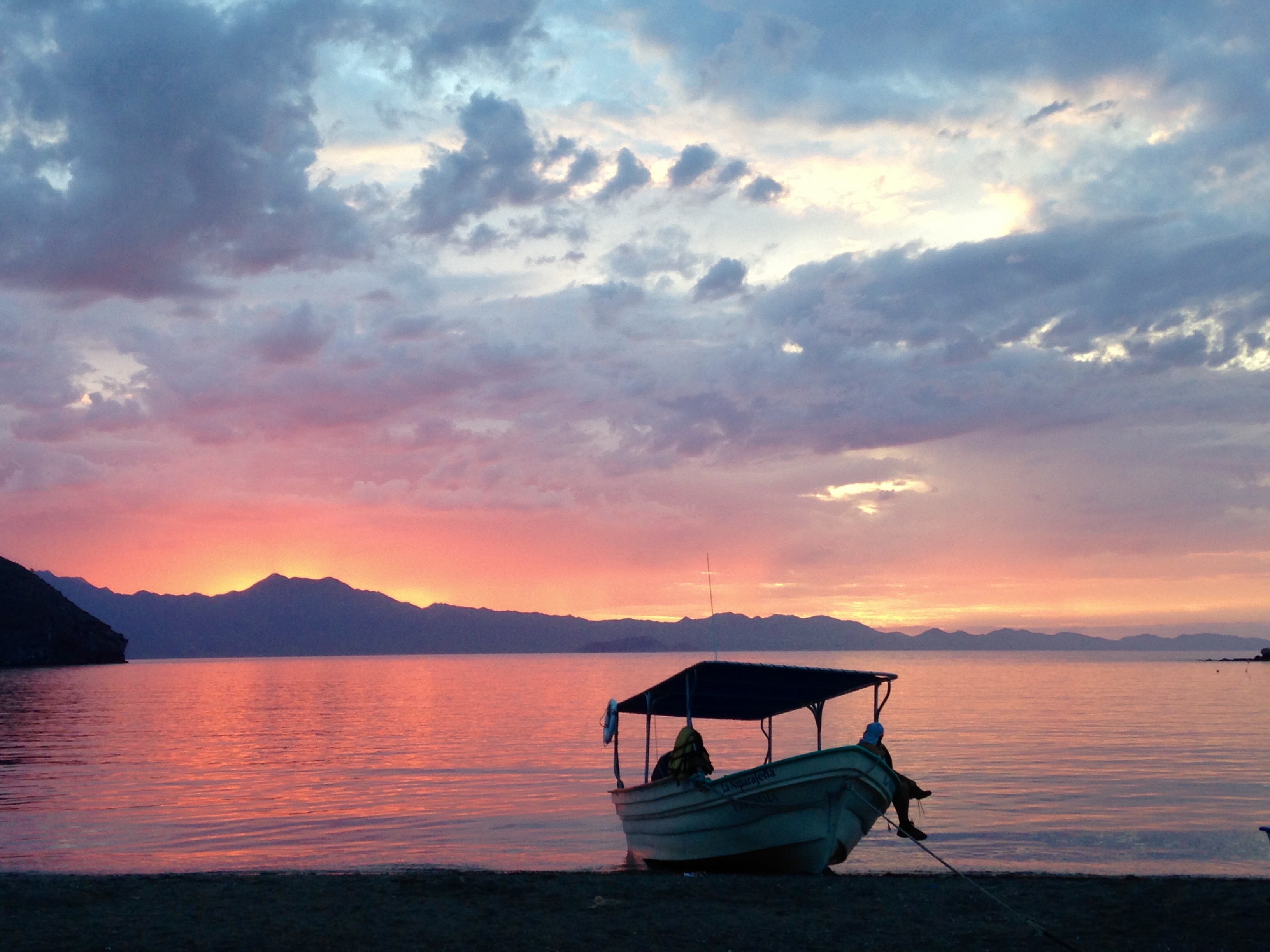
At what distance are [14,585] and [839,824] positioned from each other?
8824 inches

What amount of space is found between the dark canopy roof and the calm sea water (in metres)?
3.56

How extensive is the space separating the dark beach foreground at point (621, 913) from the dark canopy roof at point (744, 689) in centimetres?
410

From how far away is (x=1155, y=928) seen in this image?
12797 mm

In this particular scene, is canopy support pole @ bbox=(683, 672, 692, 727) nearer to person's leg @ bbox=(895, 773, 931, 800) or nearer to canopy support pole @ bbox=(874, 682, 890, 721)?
canopy support pole @ bbox=(874, 682, 890, 721)

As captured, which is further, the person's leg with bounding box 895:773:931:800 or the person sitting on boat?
the person sitting on boat

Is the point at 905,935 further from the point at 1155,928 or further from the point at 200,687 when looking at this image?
the point at 200,687

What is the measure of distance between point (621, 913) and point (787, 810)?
444cm

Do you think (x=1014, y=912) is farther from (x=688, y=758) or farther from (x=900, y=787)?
(x=688, y=758)

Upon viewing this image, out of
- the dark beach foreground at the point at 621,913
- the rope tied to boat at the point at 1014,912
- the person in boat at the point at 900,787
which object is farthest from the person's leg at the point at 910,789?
the dark beach foreground at the point at 621,913

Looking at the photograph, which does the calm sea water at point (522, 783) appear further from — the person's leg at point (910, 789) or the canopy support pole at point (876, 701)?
the person's leg at point (910, 789)

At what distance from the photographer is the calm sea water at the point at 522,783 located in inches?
869

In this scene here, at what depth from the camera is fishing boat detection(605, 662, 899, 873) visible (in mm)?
16781

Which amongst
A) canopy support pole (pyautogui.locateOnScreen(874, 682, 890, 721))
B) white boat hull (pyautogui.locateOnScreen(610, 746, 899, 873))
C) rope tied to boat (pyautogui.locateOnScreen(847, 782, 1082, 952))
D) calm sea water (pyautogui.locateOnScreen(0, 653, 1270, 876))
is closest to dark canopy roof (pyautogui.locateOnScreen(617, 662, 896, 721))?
canopy support pole (pyautogui.locateOnScreen(874, 682, 890, 721))

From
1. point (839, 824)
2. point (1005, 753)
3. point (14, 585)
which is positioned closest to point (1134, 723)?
point (1005, 753)
